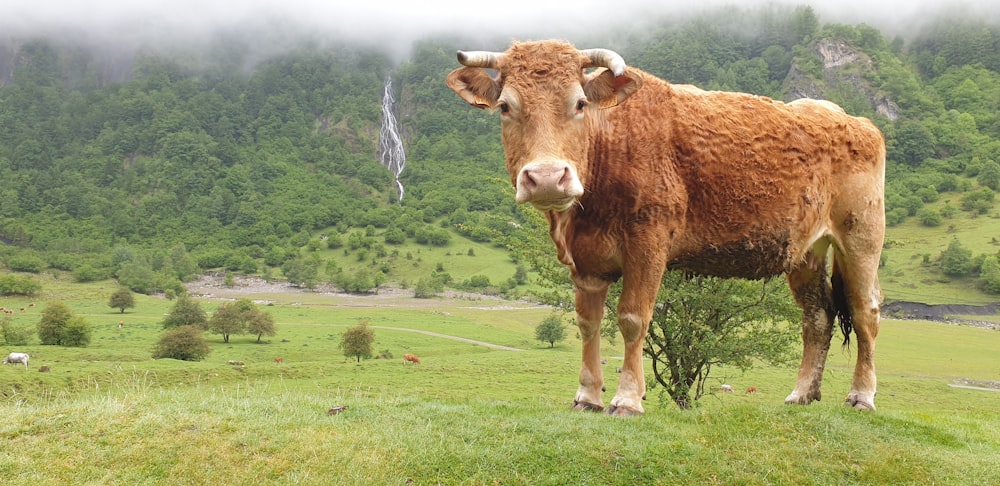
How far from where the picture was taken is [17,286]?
3935 inches

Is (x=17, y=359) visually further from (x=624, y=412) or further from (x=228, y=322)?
(x=624, y=412)

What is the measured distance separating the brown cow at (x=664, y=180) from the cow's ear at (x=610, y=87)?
0.01m

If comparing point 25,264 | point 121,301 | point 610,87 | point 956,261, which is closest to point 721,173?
point 610,87

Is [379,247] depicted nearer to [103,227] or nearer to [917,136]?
[103,227]

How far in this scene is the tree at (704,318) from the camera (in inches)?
508

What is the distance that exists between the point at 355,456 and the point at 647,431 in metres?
2.55

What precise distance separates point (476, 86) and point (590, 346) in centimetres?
292

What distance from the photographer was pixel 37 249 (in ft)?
553

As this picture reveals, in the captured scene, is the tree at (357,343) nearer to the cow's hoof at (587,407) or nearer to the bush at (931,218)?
the cow's hoof at (587,407)

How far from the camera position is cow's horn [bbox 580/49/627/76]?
5.50 metres

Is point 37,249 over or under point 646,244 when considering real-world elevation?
under

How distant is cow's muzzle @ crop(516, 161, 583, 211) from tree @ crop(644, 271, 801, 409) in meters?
7.97

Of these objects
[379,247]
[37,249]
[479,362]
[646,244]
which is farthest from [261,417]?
[37,249]

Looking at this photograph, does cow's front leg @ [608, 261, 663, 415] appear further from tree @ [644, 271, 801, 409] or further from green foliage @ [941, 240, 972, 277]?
green foliage @ [941, 240, 972, 277]
